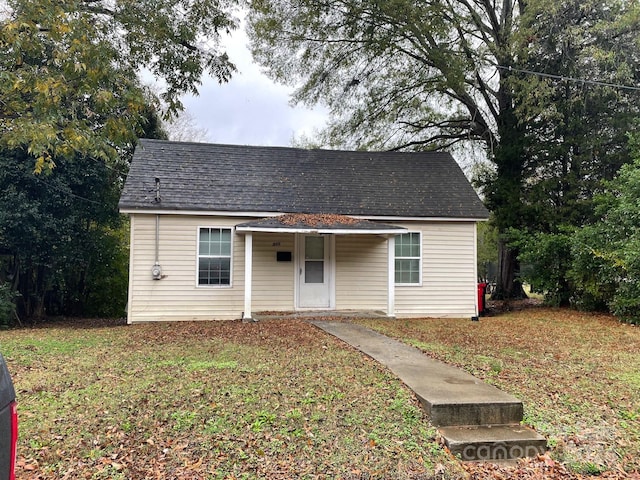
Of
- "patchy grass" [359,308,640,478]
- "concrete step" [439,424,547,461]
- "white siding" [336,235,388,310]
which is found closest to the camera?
"concrete step" [439,424,547,461]

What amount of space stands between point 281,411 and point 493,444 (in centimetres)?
186

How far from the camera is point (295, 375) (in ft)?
17.0

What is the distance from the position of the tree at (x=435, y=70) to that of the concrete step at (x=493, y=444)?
11303 mm

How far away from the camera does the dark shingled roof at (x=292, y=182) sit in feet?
36.4

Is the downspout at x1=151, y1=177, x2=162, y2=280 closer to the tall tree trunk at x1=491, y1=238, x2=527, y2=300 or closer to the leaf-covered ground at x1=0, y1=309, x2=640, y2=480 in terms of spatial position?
the leaf-covered ground at x1=0, y1=309, x2=640, y2=480

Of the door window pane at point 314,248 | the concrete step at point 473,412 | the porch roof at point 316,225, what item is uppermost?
the porch roof at point 316,225

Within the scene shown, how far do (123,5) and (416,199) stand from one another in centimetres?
840

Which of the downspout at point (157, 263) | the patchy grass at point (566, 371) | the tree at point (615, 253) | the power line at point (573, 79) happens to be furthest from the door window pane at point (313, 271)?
the power line at point (573, 79)

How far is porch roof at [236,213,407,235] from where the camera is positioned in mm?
10125

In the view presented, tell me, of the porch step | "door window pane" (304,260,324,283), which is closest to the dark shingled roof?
"door window pane" (304,260,324,283)

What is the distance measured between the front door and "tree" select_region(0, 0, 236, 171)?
186 inches

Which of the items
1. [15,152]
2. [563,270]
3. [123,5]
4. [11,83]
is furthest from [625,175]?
[15,152]

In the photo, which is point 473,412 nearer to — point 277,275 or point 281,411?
point 281,411

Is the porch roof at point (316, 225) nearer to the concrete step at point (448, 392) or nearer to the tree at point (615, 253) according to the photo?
the concrete step at point (448, 392)
